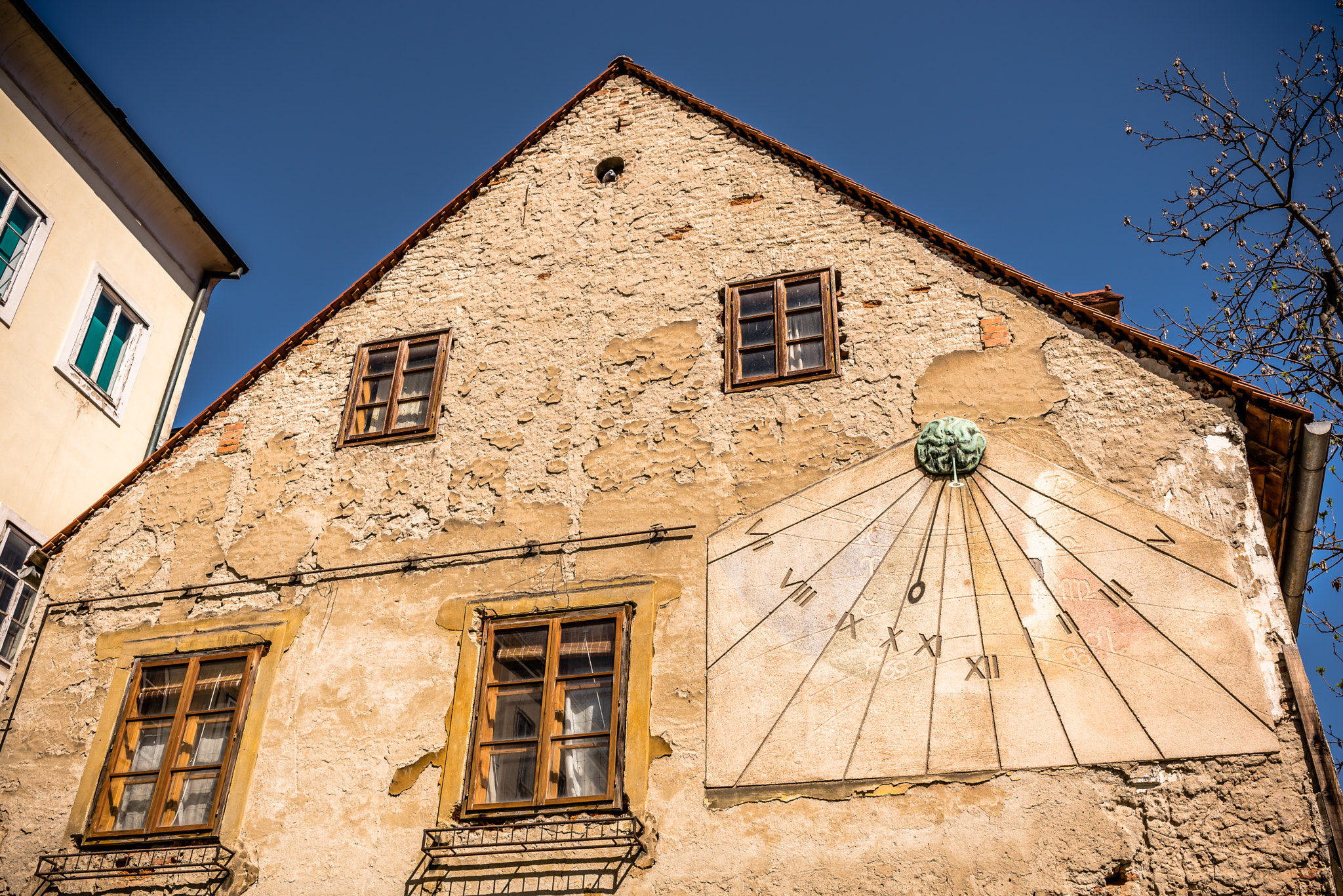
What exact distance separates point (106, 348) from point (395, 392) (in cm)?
380

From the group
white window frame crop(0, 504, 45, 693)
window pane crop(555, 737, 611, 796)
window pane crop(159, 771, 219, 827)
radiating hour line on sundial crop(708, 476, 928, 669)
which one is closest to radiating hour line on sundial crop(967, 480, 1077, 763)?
radiating hour line on sundial crop(708, 476, 928, 669)

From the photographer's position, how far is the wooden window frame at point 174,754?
21.9 feet

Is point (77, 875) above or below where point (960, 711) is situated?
below

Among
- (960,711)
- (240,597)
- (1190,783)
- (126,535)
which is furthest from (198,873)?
(1190,783)

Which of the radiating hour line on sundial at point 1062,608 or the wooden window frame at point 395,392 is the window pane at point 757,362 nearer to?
the radiating hour line on sundial at point 1062,608

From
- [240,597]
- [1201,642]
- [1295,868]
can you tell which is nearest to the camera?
[1295,868]

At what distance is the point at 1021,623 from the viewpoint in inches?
235

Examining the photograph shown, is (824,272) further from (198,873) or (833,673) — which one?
(198,873)

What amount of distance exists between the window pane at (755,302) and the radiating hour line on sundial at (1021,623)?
6.62ft

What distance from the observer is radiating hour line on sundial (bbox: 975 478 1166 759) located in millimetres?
5529

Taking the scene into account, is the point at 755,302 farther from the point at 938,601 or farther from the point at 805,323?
the point at 938,601

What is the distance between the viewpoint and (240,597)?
7.55 m

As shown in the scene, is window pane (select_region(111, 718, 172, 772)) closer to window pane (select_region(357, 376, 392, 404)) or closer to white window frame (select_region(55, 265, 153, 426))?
window pane (select_region(357, 376, 392, 404))

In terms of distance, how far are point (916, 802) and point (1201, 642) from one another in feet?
5.27
